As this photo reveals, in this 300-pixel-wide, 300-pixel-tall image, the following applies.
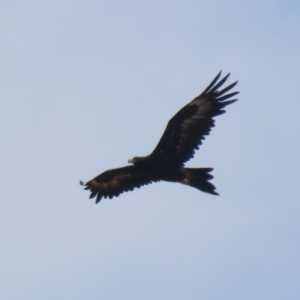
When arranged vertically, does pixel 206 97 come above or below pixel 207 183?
above

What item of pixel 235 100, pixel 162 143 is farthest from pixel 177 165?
pixel 235 100

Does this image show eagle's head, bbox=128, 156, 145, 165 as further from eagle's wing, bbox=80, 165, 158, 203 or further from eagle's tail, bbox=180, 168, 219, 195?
eagle's tail, bbox=180, 168, 219, 195

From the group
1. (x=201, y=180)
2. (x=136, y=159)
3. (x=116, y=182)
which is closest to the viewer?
(x=201, y=180)

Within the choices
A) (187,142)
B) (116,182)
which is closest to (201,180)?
(187,142)

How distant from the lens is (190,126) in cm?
1848

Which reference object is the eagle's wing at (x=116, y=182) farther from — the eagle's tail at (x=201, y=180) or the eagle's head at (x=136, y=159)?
the eagle's tail at (x=201, y=180)

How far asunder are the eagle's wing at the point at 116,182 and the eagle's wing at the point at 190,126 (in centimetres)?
92

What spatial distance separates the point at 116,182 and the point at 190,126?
7.87 feet

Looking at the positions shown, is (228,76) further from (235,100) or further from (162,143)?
(162,143)

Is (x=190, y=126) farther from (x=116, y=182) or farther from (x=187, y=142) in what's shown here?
(x=116, y=182)

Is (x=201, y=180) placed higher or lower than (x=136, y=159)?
lower

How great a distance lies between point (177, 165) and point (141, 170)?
0.96m

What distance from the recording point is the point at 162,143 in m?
18.6

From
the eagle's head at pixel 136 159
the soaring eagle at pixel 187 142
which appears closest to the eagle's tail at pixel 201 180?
the soaring eagle at pixel 187 142
